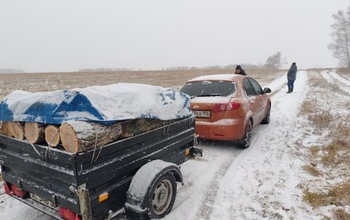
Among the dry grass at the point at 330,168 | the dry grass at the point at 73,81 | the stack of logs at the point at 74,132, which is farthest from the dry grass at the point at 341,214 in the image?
the dry grass at the point at 73,81

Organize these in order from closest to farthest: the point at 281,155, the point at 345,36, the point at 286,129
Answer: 1. the point at 281,155
2. the point at 286,129
3. the point at 345,36

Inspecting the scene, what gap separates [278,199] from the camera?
3.74 meters

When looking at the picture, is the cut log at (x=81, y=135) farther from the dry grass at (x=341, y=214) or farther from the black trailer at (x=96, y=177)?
the dry grass at (x=341, y=214)

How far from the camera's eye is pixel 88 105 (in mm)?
2619

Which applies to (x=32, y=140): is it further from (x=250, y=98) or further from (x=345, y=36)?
(x=345, y=36)

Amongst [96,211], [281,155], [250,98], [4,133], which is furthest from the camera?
[250,98]

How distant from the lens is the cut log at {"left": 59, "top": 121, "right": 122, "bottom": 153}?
237 cm

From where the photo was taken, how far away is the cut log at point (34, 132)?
271 centimetres

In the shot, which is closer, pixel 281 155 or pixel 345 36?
pixel 281 155

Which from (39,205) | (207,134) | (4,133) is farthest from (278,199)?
(4,133)

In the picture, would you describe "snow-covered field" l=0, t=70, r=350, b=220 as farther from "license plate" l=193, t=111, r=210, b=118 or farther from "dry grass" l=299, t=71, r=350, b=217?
"license plate" l=193, t=111, r=210, b=118

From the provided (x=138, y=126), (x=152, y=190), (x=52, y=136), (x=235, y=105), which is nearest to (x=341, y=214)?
(x=152, y=190)

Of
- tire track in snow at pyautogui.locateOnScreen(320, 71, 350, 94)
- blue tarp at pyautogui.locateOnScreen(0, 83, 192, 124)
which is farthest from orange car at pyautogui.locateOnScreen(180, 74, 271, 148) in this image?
tire track in snow at pyautogui.locateOnScreen(320, 71, 350, 94)

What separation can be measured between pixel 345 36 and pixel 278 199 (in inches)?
2230
